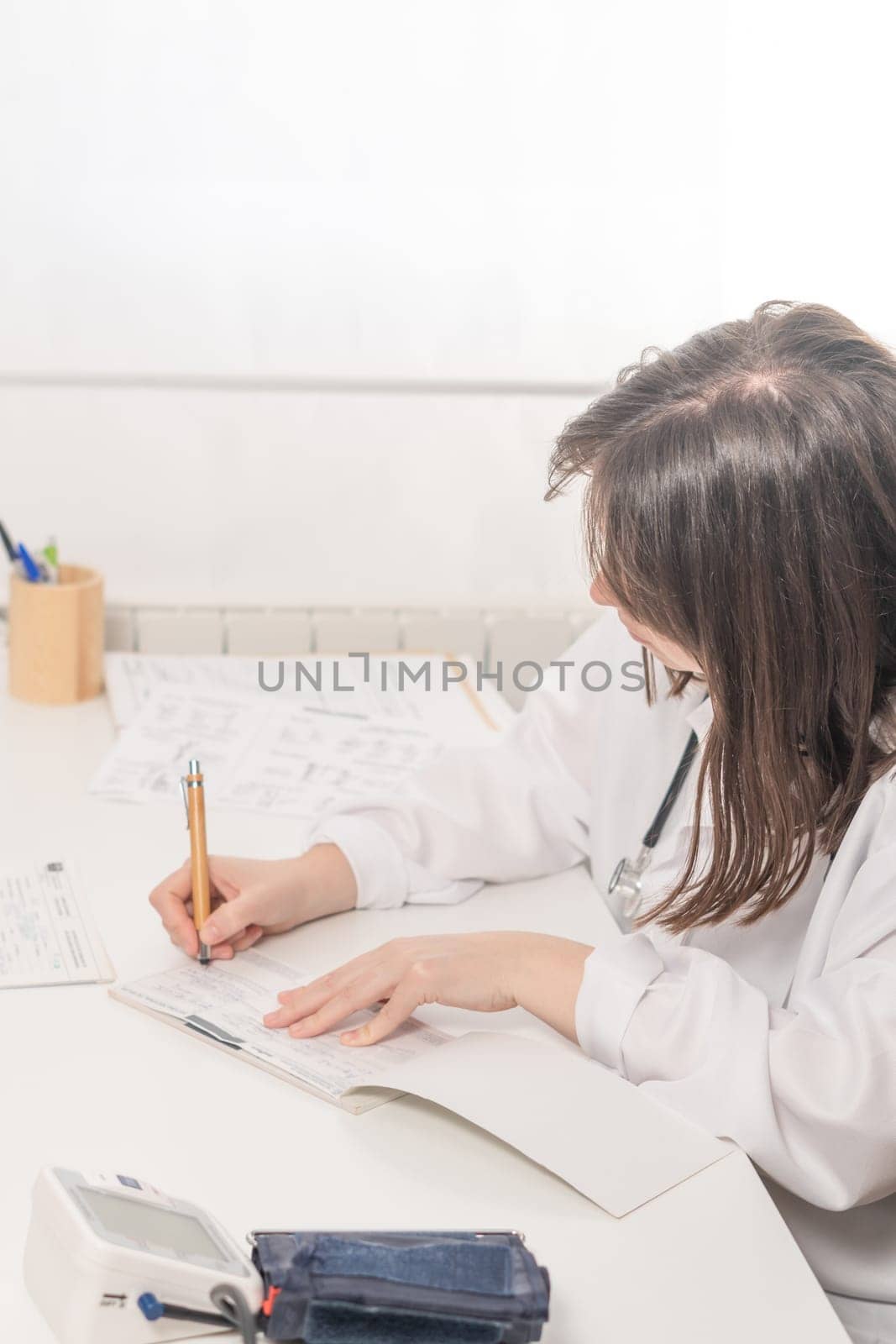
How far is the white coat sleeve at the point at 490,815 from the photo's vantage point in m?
1.12

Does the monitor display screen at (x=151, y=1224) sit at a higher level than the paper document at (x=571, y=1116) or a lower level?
higher

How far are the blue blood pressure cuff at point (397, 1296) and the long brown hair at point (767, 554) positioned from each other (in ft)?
1.23

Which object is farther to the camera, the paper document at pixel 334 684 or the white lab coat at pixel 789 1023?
the paper document at pixel 334 684

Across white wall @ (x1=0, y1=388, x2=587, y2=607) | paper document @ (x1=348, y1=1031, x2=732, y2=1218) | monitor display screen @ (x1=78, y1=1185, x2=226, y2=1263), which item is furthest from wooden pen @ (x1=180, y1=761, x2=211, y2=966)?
white wall @ (x1=0, y1=388, x2=587, y2=607)

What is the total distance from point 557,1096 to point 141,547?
47.4 inches

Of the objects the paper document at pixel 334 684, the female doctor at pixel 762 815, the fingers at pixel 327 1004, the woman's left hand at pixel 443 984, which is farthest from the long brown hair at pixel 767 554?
the paper document at pixel 334 684

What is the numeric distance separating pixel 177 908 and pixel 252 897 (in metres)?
0.06

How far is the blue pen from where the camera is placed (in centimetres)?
163

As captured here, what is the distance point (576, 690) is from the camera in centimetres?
127

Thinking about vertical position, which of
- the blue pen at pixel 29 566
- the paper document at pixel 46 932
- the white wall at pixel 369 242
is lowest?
the paper document at pixel 46 932

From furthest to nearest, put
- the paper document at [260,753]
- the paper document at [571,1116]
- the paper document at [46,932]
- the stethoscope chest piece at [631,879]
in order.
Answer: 1. the paper document at [260,753]
2. the stethoscope chest piece at [631,879]
3. the paper document at [46,932]
4. the paper document at [571,1116]

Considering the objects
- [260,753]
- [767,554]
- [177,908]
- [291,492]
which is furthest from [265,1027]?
[291,492]

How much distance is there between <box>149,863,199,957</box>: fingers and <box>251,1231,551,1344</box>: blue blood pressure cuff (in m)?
0.40

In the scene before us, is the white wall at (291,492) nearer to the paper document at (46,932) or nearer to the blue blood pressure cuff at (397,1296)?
the paper document at (46,932)
